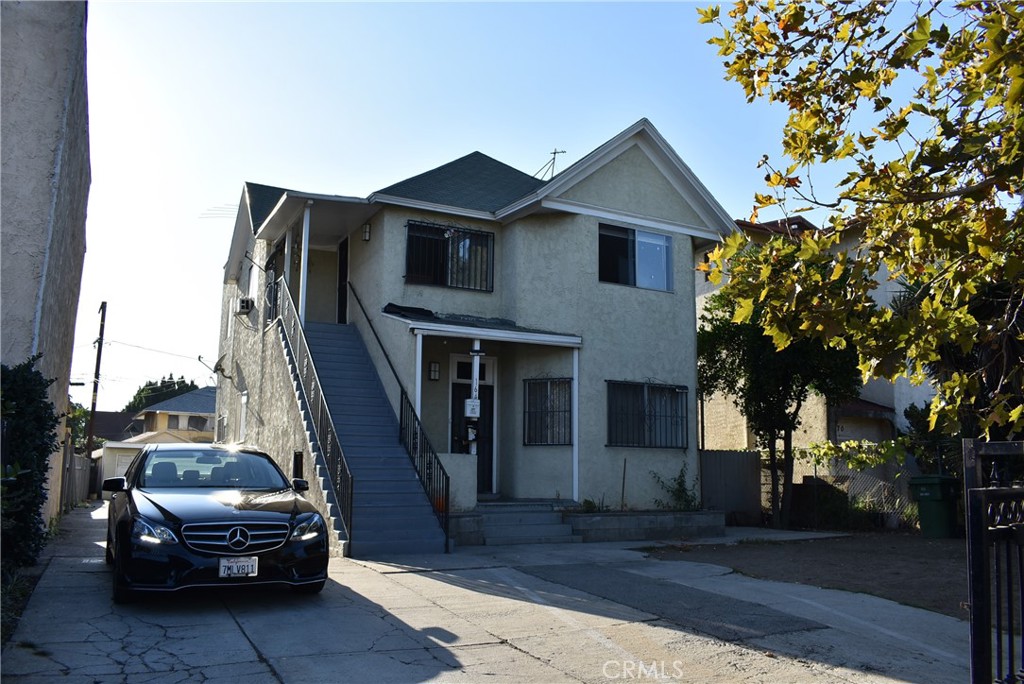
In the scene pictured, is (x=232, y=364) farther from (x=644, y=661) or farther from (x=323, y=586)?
(x=644, y=661)

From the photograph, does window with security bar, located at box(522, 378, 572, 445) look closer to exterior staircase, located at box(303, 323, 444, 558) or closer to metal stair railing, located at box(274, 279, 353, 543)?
exterior staircase, located at box(303, 323, 444, 558)

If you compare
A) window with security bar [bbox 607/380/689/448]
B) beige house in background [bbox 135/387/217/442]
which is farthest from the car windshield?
beige house in background [bbox 135/387/217/442]

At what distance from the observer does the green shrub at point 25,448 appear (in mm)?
7820

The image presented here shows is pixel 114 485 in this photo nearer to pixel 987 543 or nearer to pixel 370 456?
pixel 370 456

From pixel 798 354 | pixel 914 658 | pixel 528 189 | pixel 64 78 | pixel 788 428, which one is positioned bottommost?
pixel 914 658

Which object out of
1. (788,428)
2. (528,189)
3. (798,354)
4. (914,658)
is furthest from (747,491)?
(914,658)

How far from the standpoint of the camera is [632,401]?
16406 millimetres

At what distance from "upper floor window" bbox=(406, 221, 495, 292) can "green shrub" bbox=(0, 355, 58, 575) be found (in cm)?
776

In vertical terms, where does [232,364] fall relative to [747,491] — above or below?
above

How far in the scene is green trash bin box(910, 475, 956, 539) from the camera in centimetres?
1552

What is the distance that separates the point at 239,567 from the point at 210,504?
0.76 meters

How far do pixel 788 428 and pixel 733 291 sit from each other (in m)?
12.9

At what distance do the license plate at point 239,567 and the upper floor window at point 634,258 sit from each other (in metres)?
10.4

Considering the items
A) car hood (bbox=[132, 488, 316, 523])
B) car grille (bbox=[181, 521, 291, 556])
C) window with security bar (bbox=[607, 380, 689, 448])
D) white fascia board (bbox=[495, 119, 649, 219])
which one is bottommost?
car grille (bbox=[181, 521, 291, 556])
